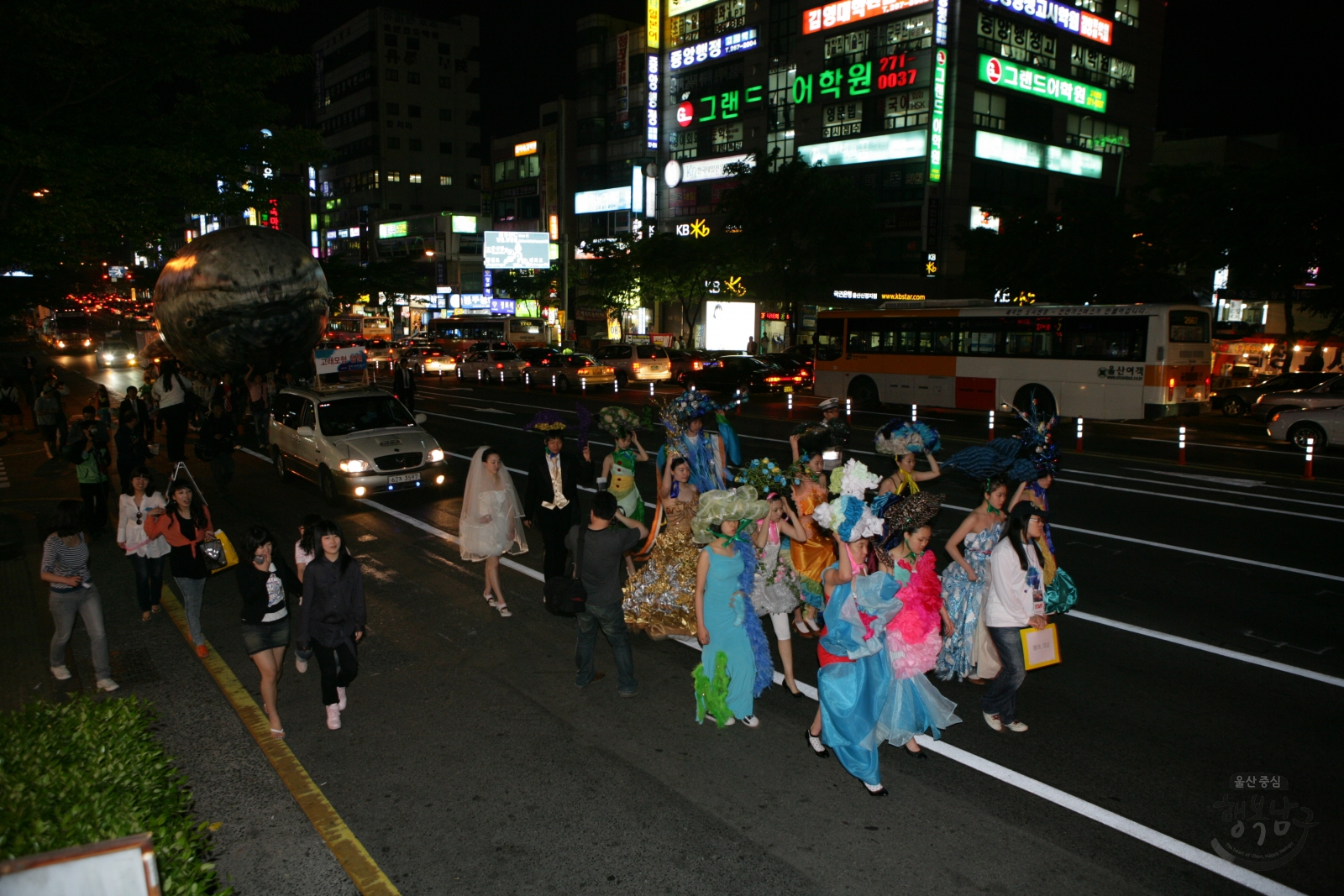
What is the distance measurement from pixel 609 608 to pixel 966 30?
49.1 m

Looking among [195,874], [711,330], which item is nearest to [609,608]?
[195,874]

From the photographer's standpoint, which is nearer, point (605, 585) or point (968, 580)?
point (605, 585)

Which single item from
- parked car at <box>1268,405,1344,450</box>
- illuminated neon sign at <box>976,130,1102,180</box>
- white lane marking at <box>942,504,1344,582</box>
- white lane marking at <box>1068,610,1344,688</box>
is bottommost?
white lane marking at <box>1068,610,1344,688</box>

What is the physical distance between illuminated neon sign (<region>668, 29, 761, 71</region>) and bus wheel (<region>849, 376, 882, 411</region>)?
35.5m

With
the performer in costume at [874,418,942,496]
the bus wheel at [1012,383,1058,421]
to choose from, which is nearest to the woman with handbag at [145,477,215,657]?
the performer in costume at [874,418,942,496]

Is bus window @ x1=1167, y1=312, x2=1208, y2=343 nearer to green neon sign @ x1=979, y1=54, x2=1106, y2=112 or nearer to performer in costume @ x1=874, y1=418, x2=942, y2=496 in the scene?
performer in costume @ x1=874, y1=418, x2=942, y2=496

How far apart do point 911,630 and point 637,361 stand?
105 ft

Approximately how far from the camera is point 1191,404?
22844mm

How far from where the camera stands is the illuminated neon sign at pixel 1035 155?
48312 millimetres

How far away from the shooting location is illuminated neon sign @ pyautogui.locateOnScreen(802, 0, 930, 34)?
46.8 meters

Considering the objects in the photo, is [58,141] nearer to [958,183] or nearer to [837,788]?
[837,788]

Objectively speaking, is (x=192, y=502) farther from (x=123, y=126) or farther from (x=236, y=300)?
(x=123, y=126)

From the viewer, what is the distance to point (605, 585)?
6336 millimetres

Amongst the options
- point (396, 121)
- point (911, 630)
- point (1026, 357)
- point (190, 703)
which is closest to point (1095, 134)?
point (1026, 357)
